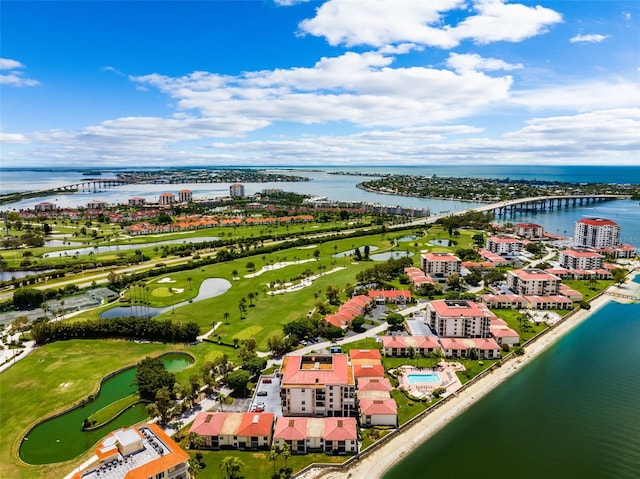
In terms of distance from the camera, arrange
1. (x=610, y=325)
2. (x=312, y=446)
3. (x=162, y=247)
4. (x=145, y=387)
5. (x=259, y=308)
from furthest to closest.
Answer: (x=162, y=247) < (x=259, y=308) < (x=610, y=325) < (x=145, y=387) < (x=312, y=446)

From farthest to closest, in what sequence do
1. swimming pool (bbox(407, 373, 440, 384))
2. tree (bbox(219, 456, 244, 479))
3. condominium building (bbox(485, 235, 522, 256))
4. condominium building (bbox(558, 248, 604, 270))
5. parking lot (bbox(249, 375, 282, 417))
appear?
condominium building (bbox(485, 235, 522, 256)), condominium building (bbox(558, 248, 604, 270)), swimming pool (bbox(407, 373, 440, 384)), parking lot (bbox(249, 375, 282, 417)), tree (bbox(219, 456, 244, 479))

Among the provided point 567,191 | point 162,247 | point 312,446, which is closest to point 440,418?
point 312,446

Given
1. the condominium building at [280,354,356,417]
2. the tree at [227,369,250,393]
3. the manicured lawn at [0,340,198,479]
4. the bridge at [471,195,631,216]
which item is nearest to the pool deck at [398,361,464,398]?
the condominium building at [280,354,356,417]

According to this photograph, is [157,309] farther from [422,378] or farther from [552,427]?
[552,427]

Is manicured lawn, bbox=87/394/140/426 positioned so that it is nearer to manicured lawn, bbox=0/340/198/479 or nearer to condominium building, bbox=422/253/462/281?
manicured lawn, bbox=0/340/198/479

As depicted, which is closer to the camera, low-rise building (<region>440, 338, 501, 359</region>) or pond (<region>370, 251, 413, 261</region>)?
low-rise building (<region>440, 338, 501, 359</region>)

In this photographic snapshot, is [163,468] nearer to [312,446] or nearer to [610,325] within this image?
[312,446]

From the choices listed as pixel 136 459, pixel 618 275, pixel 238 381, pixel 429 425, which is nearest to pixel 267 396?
pixel 238 381
